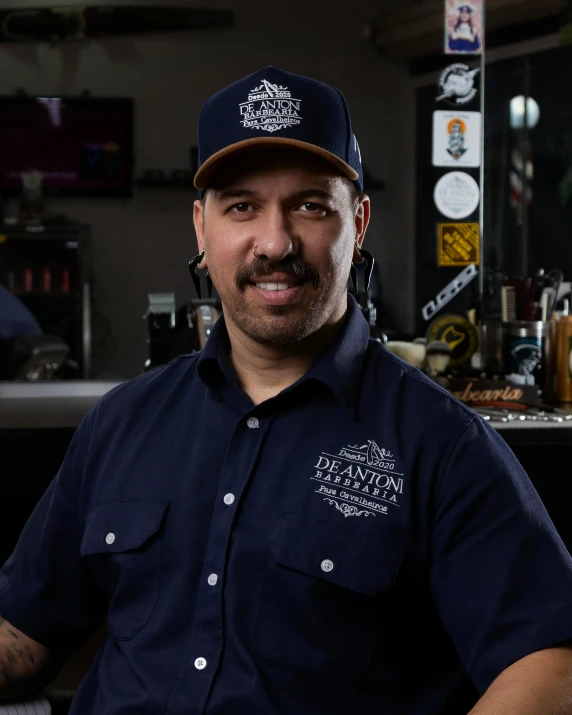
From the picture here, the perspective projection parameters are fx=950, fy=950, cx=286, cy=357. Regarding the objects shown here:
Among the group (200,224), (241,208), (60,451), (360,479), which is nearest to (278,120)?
(241,208)

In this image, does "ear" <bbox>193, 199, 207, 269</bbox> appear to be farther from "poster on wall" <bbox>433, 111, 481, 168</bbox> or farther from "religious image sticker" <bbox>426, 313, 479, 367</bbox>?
"poster on wall" <bbox>433, 111, 481, 168</bbox>

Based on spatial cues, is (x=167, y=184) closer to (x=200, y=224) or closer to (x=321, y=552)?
(x=200, y=224)

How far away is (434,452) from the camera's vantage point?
1132mm

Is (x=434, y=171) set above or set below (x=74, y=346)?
above

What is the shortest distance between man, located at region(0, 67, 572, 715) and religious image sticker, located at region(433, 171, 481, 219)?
155 centimetres

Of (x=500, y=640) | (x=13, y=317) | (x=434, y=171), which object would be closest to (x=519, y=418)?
(x=434, y=171)

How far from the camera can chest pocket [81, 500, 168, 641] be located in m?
1.22

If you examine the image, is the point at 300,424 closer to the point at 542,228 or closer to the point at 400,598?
the point at 400,598

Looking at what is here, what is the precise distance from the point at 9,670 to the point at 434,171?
2005 mm

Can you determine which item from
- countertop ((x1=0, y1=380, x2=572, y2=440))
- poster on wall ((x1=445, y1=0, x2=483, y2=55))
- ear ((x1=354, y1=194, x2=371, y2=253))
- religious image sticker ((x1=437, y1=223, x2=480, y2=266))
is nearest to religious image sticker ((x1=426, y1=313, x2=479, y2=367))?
religious image sticker ((x1=437, y1=223, x2=480, y2=266))

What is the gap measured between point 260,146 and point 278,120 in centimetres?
5

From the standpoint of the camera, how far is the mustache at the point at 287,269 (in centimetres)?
121

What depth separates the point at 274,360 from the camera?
1.29 m

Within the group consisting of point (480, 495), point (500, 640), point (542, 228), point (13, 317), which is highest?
point (542, 228)
